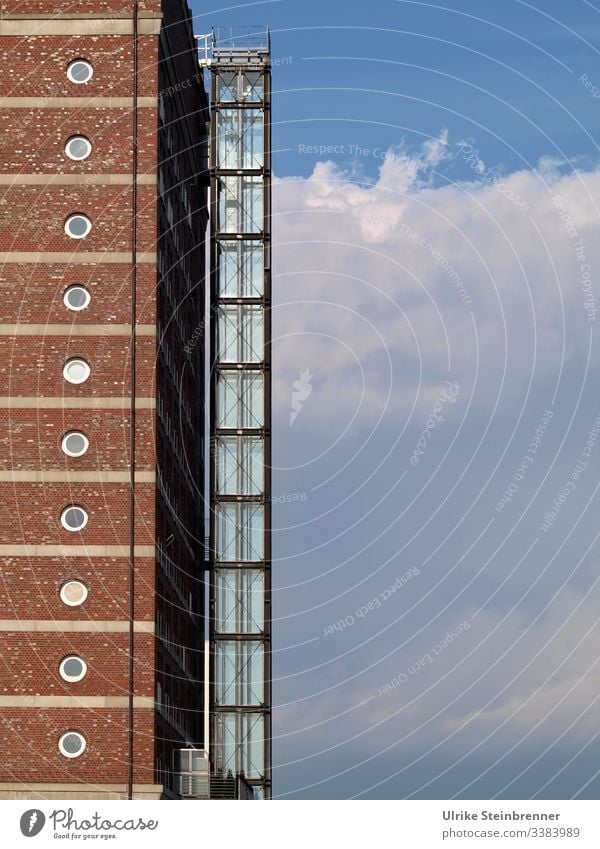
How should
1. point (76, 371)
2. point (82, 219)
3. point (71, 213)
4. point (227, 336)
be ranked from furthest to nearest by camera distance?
point (227, 336) → point (82, 219) → point (71, 213) → point (76, 371)

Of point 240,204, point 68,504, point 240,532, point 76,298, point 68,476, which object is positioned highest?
point 240,204

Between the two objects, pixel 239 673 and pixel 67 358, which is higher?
pixel 67 358

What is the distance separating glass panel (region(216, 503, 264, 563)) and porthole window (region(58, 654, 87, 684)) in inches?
746

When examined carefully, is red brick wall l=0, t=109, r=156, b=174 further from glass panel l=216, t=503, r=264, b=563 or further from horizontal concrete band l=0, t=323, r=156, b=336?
A: glass panel l=216, t=503, r=264, b=563

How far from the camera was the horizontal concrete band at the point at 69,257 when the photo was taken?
71.2 meters

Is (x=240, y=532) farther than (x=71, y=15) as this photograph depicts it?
Yes

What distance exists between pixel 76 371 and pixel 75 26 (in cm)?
1430

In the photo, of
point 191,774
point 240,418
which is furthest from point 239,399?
point 191,774

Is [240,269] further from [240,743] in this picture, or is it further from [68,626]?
[68,626]

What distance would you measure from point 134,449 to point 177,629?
11.3 m

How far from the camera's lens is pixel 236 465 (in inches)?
3418

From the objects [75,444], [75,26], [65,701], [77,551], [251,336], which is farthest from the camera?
[251,336]

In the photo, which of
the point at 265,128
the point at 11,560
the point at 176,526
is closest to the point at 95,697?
the point at 11,560
